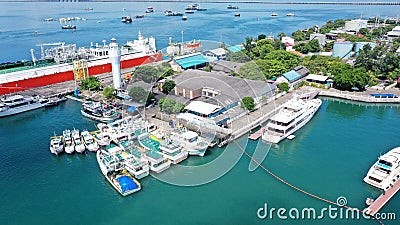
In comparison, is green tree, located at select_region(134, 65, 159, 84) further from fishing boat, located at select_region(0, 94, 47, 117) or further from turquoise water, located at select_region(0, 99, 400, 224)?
fishing boat, located at select_region(0, 94, 47, 117)

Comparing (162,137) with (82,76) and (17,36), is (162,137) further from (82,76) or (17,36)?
(17,36)

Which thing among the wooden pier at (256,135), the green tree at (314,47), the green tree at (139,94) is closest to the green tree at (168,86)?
the green tree at (139,94)

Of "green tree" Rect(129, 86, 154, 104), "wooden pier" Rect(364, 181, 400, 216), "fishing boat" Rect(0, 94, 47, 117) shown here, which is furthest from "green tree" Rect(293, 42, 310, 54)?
"fishing boat" Rect(0, 94, 47, 117)

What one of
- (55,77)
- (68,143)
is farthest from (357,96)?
(55,77)

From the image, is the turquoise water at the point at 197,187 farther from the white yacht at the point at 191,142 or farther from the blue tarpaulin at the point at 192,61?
the blue tarpaulin at the point at 192,61

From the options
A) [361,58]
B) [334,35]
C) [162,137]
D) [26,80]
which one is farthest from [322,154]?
[334,35]

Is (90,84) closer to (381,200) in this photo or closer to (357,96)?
(357,96)
